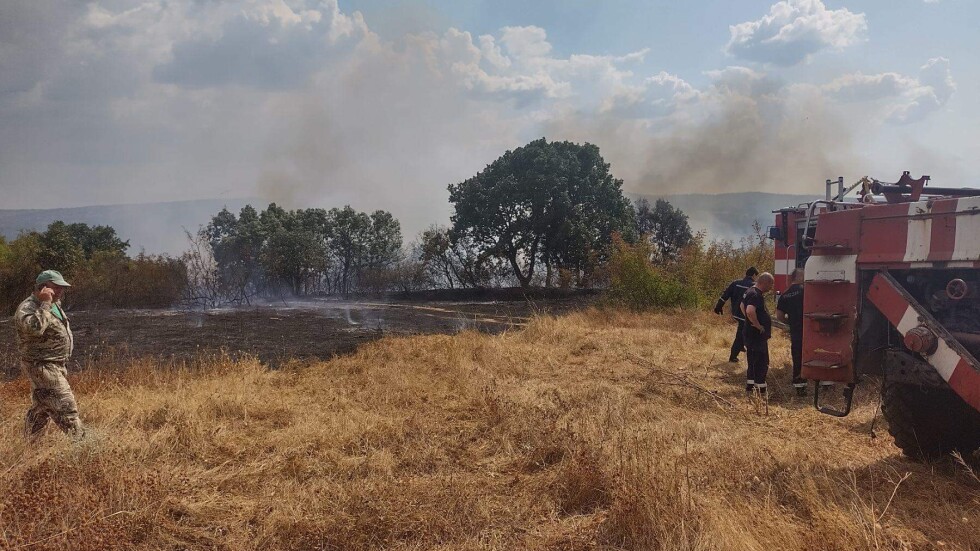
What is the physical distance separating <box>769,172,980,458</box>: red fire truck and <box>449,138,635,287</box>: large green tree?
22170 millimetres

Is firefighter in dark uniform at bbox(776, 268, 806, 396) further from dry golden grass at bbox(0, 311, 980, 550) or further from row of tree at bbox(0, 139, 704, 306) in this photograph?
row of tree at bbox(0, 139, 704, 306)

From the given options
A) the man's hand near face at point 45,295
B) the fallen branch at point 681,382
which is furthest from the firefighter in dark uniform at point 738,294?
the man's hand near face at point 45,295

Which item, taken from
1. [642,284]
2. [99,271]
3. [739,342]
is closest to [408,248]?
[99,271]

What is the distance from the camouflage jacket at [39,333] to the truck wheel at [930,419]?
22.4 feet

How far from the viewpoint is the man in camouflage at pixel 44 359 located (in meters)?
5.28

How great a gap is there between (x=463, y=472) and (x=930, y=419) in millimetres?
3446

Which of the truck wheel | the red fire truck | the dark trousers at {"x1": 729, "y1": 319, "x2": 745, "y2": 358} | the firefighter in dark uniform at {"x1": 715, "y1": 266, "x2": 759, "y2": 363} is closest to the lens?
the red fire truck

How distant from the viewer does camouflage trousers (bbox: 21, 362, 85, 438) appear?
5348 mm

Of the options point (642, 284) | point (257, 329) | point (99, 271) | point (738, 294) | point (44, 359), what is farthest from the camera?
point (99, 271)

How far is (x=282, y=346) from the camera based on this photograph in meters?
12.4

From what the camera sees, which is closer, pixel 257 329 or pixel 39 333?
pixel 39 333

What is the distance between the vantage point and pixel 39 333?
525 cm

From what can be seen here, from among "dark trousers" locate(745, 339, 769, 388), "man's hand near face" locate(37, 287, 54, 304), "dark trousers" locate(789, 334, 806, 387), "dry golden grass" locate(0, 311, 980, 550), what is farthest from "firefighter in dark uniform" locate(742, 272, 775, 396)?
"man's hand near face" locate(37, 287, 54, 304)

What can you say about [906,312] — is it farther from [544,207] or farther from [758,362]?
[544,207]
